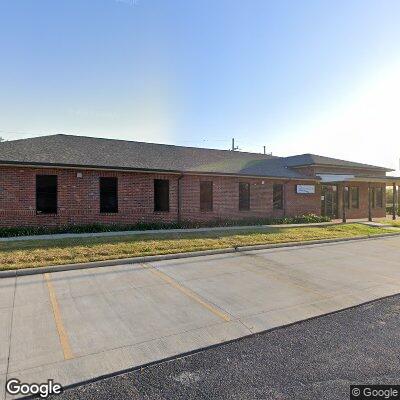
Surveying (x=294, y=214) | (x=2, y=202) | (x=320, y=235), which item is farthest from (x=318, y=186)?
(x=2, y=202)

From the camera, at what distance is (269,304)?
5.64 m

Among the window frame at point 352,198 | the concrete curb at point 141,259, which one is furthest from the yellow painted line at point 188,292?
the window frame at point 352,198

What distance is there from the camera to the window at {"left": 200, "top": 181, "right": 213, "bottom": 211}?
17250 millimetres

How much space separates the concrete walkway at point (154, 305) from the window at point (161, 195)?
7073 mm

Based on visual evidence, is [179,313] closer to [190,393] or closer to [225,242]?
[190,393]

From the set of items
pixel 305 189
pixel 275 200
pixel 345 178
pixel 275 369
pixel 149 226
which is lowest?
pixel 275 369

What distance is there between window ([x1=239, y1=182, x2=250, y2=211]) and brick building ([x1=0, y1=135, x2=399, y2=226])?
0.18 ft

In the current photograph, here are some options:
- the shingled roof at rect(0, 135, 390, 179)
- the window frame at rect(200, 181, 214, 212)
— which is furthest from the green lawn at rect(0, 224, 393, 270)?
the shingled roof at rect(0, 135, 390, 179)

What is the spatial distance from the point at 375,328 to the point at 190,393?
323cm

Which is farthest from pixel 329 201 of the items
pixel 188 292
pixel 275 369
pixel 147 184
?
pixel 275 369

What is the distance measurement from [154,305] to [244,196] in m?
13.8

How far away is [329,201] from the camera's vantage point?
23312 millimetres

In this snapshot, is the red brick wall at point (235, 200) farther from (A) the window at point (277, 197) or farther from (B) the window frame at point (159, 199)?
(B) the window frame at point (159, 199)

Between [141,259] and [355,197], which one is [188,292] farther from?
[355,197]
